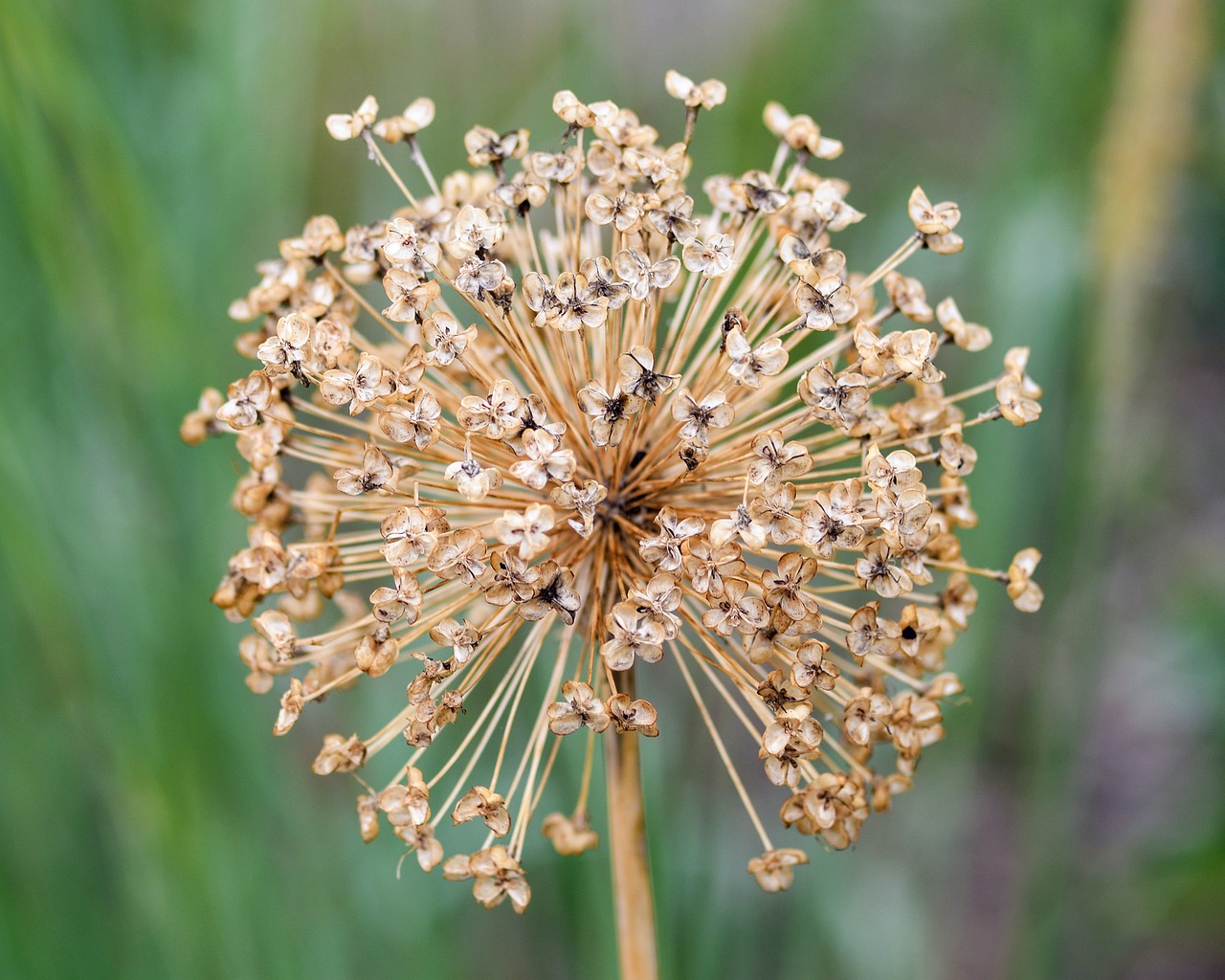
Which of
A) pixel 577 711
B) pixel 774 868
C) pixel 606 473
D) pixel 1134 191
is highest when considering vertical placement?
Result: pixel 1134 191

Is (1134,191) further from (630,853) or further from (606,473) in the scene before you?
(630,853)

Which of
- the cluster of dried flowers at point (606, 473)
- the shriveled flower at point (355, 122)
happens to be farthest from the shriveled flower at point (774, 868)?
the shriveled flower at point (355, 122)

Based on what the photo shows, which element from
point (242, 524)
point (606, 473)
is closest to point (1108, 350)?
point (606, 473)

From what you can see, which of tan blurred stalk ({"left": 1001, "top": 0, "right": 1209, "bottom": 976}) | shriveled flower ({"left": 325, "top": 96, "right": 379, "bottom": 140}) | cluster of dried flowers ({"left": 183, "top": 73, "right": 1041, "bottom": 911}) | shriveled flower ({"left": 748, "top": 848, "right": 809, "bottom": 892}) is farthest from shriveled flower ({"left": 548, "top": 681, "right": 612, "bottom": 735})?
tan blurred stalk ({"left": 1001, "top": 0, "right": 1209, "bottom": 976})

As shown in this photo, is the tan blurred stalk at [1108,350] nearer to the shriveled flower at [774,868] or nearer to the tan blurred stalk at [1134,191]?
the tan blurred stalk at [1134,191]

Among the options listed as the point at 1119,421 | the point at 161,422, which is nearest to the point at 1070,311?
the point at 1119,421

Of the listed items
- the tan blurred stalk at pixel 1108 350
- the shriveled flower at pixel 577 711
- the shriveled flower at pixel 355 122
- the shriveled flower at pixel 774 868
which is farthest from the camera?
the tan blurred stalk at pixel 1108 350

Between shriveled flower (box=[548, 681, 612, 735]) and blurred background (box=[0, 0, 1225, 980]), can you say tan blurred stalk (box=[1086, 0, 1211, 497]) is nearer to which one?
blurred background (box=[0, 0, 1225, 980])
